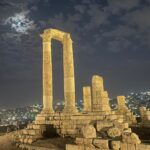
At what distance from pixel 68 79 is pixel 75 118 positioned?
5928 millimetres

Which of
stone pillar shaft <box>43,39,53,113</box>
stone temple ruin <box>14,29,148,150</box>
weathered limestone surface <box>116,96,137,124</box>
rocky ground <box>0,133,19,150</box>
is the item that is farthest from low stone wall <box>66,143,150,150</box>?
weathered limestone surface <box>116,96,137,124</box>

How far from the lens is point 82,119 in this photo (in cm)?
2433

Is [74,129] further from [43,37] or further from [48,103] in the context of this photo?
[43,37]

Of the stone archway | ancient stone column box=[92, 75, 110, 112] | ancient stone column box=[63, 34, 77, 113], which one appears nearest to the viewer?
ancient stone column box=[92, 75, 110, 112]

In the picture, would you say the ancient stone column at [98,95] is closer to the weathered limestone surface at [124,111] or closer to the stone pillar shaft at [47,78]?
the stone pillar shaft at [47,78]

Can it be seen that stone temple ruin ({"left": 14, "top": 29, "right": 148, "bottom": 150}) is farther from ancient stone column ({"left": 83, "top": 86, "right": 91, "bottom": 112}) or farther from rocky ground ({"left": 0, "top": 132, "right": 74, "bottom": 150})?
rocky ground ({"left": 0, "top": 132, "right": 74, "bottom": 150})

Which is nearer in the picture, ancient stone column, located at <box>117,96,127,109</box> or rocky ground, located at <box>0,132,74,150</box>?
rocky ground, located at <box>0,132,74,150</box>

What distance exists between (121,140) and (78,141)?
2.79 meters

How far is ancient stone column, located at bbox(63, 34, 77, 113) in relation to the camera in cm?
2917

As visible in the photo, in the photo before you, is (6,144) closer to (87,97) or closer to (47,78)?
(47,78)

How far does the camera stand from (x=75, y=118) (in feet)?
82.1

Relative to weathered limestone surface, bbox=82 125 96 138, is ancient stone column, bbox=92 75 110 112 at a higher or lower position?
higher

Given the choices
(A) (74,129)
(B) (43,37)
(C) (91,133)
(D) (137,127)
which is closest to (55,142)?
(A) (74,129)

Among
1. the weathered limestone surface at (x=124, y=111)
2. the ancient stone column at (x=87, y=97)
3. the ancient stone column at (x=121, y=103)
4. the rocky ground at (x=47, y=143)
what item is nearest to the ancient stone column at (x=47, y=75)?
the ancient stone column at (x=87, y=97)
